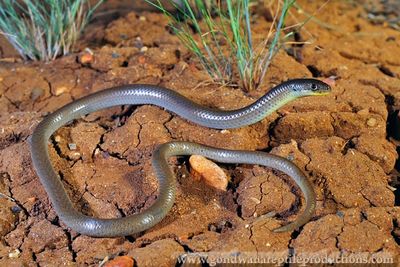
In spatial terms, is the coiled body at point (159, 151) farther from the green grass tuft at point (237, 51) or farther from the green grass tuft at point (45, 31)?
the green grass tuft at point (45, 31)

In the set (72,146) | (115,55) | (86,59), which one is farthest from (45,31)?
(72,146)

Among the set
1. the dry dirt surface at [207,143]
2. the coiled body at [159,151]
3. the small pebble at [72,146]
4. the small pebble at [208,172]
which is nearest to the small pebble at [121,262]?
the dry dirt surface at [207,143]

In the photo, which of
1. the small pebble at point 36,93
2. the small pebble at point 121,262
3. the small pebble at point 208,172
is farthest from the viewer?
the small pebble at point 36,93

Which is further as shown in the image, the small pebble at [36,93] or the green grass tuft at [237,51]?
the small pebble at [36,93]

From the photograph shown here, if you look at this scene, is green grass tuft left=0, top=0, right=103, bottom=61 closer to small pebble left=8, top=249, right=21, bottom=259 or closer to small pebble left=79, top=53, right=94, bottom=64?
small pebble left=79, top=53, right=94, bottom=64

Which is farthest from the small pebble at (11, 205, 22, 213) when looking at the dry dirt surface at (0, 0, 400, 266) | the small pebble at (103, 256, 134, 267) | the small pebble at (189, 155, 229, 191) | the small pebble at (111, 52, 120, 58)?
the small pebble at (111, 52, 120, 58)

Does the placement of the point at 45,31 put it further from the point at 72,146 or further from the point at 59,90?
the point at 72,146
